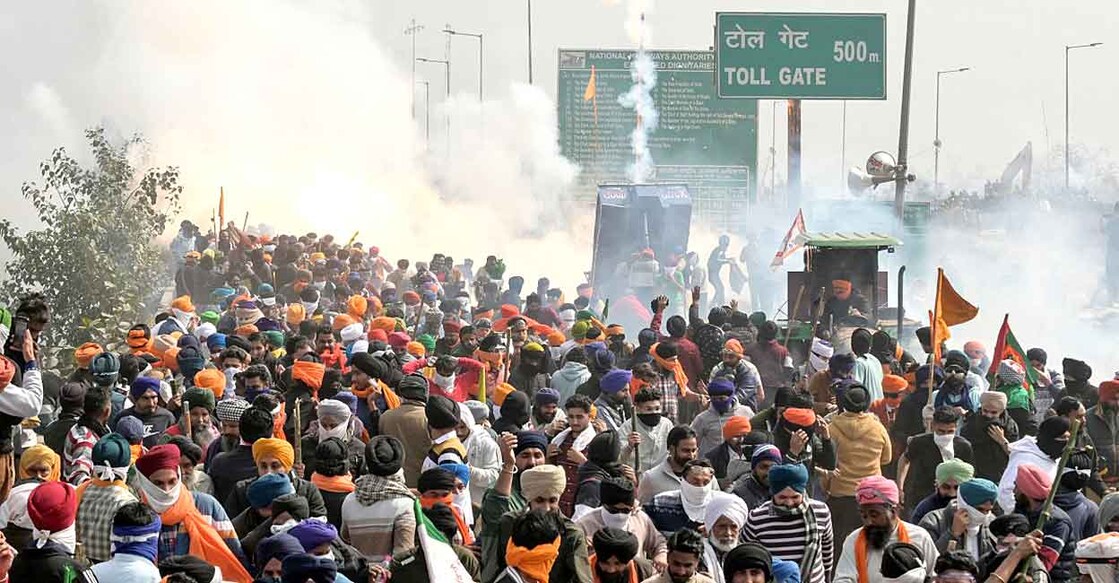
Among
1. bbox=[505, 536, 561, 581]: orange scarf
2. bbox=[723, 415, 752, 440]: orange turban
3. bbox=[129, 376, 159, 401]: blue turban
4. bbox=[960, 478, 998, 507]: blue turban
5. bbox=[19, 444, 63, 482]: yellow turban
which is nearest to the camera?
bbox=[505, 536, 561, 581]: orange scarf

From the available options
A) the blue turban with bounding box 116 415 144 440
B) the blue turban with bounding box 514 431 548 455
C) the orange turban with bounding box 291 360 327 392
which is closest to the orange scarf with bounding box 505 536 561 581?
the blue turban with bounding box 514 431 548 455

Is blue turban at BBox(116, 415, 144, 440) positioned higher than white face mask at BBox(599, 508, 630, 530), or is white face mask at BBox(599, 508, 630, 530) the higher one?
blue turban at BBox(116, 415, 144, 440)

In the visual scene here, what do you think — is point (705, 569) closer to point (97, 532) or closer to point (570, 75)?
point (97, 532)

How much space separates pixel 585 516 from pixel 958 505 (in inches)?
67.0

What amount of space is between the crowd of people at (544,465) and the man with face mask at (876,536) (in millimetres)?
13

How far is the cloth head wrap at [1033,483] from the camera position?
8375mm

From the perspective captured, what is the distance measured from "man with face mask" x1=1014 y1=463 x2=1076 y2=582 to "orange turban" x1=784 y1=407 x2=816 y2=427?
165 cm

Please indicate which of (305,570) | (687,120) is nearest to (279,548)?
(305,570)

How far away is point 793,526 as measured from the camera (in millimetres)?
8070

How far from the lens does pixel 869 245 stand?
18.8 metres

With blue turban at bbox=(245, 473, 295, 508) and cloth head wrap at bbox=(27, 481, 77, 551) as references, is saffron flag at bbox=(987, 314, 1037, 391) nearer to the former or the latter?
blue turban at bbox=(245, 473, 295, 508)

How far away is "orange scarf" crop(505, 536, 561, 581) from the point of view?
7129 millimetres

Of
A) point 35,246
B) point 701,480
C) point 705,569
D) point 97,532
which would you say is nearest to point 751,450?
point 701,480

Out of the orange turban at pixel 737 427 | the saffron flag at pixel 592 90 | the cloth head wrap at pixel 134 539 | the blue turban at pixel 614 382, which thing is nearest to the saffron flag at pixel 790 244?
the blue turban at pixel 614 382
